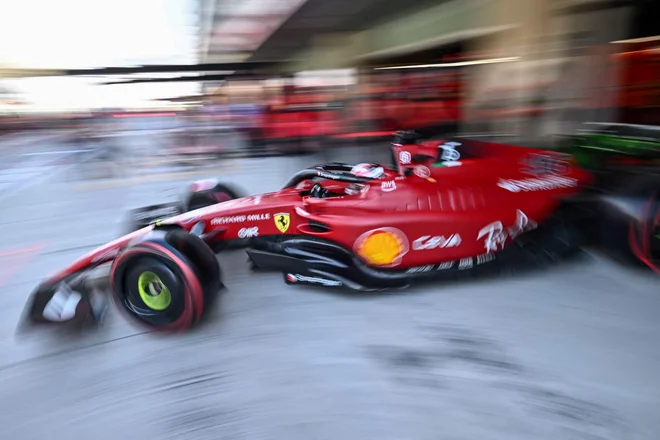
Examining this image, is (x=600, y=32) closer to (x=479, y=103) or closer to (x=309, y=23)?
(x=479, y=103)

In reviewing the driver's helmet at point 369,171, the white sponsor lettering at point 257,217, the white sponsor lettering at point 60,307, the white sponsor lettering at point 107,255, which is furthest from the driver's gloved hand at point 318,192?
the white sponsor lettering at point 60,307

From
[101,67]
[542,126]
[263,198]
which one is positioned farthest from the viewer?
[101,67]

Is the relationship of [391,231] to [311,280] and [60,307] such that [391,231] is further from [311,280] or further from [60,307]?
[60,307]

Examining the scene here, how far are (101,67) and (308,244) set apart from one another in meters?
12.8

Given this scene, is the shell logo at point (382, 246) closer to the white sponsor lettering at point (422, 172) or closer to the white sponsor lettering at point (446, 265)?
the white sponsor lettering at point (446, 265)

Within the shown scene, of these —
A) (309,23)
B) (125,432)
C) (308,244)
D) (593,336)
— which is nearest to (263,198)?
(308,244)

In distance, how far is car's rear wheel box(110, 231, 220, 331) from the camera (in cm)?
221

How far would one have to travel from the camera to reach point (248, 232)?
279cm

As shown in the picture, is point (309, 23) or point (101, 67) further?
point (101, 67)

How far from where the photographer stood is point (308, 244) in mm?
2639

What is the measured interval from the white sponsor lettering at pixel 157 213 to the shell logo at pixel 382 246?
158 centimetres

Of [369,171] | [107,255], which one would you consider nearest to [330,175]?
[369,171]

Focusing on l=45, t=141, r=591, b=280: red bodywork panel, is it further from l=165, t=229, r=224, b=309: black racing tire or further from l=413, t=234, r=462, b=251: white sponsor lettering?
l=165, t=229, r=224, b=309: black racing tire

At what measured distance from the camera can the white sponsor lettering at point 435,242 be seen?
2.59 m
